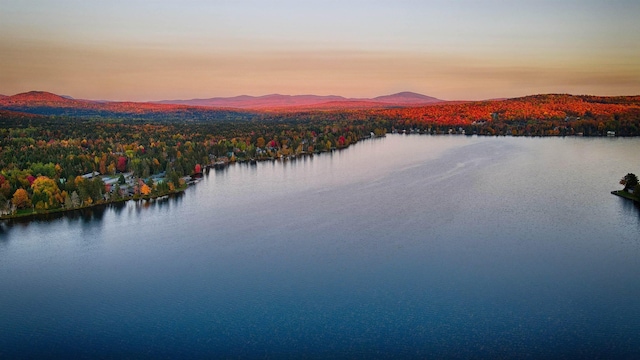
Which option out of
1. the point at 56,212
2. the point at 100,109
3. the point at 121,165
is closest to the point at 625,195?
the point at 56,212

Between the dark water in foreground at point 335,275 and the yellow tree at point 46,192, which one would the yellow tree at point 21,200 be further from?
the dark water in foreground at point 335,275

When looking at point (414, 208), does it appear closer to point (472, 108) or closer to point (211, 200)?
point (211, 200)

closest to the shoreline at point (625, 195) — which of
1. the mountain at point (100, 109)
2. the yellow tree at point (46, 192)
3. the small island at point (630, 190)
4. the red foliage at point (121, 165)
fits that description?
the small island at point (630, 190)

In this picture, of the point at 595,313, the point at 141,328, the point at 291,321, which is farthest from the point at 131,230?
the point at 595,313

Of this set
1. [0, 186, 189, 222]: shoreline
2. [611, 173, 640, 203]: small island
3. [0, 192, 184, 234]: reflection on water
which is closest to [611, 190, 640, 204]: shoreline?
[611, 173, 640, 203]: small island

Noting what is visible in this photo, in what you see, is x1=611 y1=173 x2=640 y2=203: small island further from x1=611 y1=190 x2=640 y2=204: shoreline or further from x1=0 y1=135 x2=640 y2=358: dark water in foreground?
x1=0 y1=135 x2=640 y2=358: dark water in foreground

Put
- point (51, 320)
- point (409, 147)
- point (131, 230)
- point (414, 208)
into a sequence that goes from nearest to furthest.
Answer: point (51, 320) → point (131, 230) → point (414, 208) → point (409, 147)

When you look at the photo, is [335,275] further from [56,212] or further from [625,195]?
[625,195]
